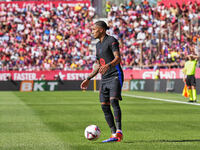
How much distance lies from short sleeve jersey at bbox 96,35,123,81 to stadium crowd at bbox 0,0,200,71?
28377 millimetres

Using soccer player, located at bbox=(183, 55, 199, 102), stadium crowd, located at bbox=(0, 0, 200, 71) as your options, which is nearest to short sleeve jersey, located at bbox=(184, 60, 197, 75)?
soccer player, located at bbox=(183, 55, 199, 102)

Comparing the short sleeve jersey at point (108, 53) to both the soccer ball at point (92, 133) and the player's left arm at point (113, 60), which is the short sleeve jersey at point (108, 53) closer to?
the player's left arm at point (113, 60)

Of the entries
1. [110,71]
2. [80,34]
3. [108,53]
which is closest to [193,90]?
[110,71]

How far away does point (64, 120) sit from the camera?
12742 millimetres

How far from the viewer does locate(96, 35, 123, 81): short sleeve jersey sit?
805 cm

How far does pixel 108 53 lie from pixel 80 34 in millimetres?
35863

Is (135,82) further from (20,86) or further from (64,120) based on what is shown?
(64,120)

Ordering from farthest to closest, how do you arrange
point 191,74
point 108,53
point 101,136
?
point 191,74 < point 101,136 < point 108,53

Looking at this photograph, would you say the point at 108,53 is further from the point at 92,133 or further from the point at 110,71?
the point at 92,133

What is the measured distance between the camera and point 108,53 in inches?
320

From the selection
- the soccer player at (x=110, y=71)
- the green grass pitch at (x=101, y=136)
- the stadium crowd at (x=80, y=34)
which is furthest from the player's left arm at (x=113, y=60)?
the stadium crowd at (x=80, y=34)

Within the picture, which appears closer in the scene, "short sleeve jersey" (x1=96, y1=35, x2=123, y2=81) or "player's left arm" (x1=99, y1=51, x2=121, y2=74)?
"player's left arm" (x1=99, y1=51, x2=121, y2=74)

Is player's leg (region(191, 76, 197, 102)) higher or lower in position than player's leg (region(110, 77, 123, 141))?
lower

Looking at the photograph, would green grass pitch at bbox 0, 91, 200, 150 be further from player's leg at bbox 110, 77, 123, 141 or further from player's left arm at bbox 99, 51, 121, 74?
player's left arm at bbox 99, 51, 121, 74
